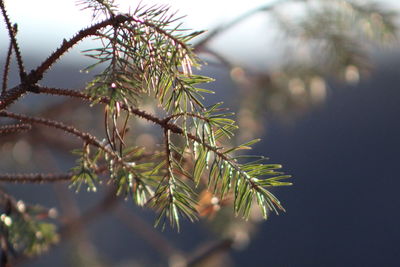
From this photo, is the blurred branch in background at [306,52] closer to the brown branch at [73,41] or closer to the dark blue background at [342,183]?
the brown branch at [73,41]

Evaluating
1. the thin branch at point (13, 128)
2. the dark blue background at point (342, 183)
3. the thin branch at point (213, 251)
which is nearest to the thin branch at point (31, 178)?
the thin branch at point (13, 128)

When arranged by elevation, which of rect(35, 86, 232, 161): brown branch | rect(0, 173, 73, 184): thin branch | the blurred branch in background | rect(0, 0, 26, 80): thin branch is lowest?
rect(0, 173, 73, 184): thin branch

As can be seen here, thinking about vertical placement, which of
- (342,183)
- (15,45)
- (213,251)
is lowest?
(213,251)

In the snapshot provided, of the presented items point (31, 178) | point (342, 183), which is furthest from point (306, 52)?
point (342, 183)

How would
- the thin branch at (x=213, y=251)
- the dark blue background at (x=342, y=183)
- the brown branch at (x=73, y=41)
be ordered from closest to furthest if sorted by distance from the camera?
1. the brown branch at (x=73, y=41)
2. the thin branch at (x=213, y=251)
3. the dark blue background at (x=342, y=183)

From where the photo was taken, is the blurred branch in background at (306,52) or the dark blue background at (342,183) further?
the dark blue background at (342,183)

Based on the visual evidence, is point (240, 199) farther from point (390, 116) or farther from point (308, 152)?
point (390, 116)

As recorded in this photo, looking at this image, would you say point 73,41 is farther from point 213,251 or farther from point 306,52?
point 306,52

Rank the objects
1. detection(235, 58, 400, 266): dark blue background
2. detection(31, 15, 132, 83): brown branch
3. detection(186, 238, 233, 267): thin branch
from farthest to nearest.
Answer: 1. detection(235, 58, 400, 266): dark blue background
2. detection(186, 238, 233, 267): thin branch
3. detection(31, 15, 132, 83): brown branch

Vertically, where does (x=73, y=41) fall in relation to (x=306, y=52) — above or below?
A: below

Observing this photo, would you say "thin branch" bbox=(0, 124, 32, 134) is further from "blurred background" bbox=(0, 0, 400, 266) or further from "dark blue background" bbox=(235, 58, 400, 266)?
"dark blue background" bbox=(235, 58, 400, 266)

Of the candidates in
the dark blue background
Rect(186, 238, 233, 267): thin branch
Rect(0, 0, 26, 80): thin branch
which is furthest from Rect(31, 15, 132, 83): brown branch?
the dark blue background
